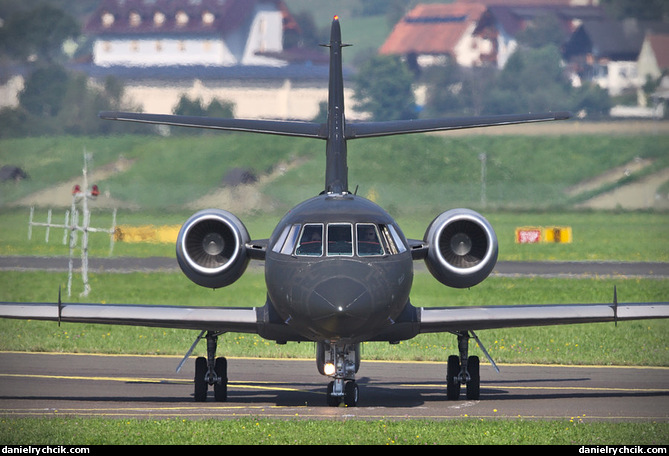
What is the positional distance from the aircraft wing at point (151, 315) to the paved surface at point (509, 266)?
2253 centimetres

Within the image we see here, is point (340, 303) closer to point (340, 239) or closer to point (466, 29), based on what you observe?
point (340, 239)

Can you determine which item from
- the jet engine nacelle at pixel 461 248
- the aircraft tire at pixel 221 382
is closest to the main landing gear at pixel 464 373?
the jet engine nacelle at pixel 461 248

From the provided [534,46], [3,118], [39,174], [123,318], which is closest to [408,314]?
[123,318]

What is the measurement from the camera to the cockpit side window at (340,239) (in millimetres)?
17938

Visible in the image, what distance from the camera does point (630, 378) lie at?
23219 millimetres

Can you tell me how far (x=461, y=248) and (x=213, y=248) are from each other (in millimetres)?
4212

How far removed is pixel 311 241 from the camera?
59.6 feet

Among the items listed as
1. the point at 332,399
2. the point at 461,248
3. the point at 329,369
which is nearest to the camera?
the point at 329,369

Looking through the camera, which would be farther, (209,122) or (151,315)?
(209,122)

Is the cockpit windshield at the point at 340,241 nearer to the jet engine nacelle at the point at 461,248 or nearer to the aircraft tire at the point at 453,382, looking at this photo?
the jet engine nacelle at the point at 461,248

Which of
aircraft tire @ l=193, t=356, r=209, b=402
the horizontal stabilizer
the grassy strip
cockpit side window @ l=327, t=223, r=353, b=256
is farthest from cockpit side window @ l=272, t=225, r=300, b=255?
the horizontal stabilizer

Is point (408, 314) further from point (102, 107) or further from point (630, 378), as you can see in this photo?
point (102, 107)

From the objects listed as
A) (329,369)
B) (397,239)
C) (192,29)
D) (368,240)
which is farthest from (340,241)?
(192,29)

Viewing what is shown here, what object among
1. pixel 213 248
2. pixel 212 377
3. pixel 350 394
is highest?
pixel 213 248
